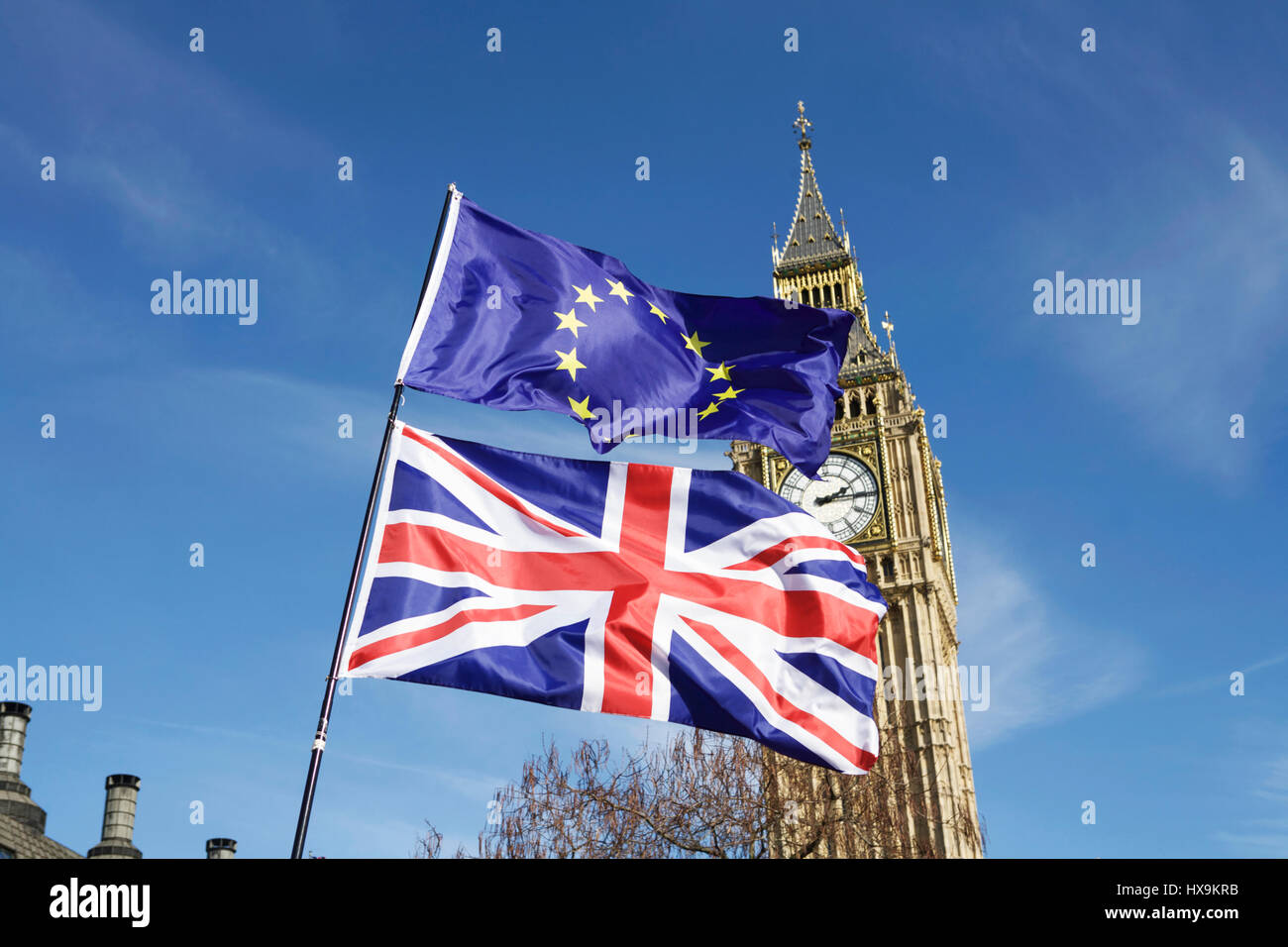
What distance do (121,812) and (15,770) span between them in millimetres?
3349

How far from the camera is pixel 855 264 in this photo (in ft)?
214

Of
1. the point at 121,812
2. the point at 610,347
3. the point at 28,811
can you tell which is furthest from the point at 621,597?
the point at 121,812

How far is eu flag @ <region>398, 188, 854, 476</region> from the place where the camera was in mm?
10492

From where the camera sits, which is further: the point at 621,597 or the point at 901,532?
the point at 901,532

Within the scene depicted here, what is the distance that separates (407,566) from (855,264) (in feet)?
191

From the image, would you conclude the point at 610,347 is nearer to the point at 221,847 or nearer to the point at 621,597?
the point at 621,597

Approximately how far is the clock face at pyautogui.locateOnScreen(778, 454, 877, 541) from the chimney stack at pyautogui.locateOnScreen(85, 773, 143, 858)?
28283 mm

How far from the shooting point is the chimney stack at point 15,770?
3234cm

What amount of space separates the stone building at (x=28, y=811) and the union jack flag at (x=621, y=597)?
985 inches

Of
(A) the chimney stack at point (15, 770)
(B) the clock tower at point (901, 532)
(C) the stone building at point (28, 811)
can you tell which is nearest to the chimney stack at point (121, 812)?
(C) the stone building at point (28, 811)

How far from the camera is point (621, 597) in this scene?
10227mm

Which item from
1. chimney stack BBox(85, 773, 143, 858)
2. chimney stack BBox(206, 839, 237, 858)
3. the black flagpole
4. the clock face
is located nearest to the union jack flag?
the black flagpole
